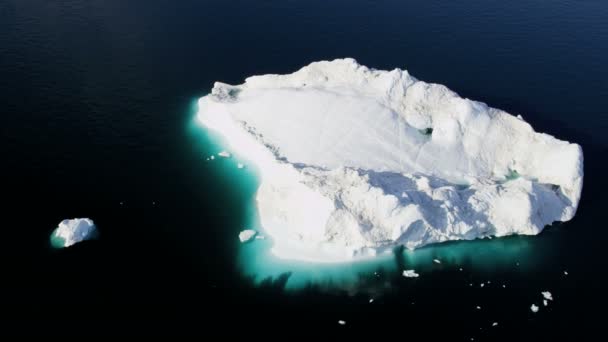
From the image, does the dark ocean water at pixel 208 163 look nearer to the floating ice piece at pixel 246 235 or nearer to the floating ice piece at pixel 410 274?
the floating ice piece at pixel 410 274

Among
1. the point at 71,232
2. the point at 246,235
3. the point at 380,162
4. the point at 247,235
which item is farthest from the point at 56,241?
the point at 380,162

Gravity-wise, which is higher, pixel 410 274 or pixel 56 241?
pixel 56 241

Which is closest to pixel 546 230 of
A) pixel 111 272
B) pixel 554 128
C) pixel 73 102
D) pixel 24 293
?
pixel 554 128

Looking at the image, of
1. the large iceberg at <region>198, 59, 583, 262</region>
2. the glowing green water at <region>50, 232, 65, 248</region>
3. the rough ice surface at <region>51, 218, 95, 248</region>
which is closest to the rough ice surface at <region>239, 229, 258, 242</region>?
the large iceberg at <region>198, 59, 583, 262</region>

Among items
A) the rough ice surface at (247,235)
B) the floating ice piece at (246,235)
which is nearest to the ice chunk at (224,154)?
the rough ice surface at (247,235)

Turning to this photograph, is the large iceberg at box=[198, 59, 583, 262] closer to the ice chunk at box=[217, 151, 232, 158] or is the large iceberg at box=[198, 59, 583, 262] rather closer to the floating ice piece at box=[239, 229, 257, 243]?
the ice chunk at box=[217, 151, 232, 158]

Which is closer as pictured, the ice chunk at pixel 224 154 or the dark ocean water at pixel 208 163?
the dark ocean water at pixel 208 163

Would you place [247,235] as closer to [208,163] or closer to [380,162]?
[208,163]
